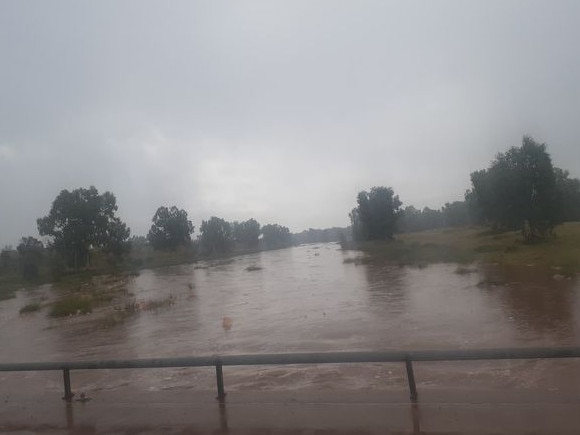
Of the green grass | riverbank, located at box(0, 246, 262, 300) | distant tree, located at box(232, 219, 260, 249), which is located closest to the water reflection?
the green grass

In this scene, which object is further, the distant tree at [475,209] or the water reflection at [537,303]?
the distant tree at [475,209]

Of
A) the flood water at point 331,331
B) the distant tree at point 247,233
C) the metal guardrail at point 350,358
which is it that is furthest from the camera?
the distant tree at point 247,233

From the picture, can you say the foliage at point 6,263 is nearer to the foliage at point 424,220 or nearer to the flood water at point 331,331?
the flood water at point 331,331

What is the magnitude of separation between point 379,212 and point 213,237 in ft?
214

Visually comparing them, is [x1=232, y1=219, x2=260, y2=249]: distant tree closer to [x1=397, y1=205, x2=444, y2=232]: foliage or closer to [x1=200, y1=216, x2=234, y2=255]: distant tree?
[x1=200, y1=216, x2=234, y2=255]: distant tree

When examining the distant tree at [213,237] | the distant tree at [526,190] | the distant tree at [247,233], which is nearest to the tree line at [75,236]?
the distant tree at [213,237]

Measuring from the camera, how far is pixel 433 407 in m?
6.06

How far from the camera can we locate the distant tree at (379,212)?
310 ft

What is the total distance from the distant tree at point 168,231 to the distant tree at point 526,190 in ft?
308

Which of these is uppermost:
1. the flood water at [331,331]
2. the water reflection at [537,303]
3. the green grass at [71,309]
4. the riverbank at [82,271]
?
the riverbank at [82,271]

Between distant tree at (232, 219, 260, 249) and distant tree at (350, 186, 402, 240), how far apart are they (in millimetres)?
92353

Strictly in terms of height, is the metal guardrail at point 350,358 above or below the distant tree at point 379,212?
below

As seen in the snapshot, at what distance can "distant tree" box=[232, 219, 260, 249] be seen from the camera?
185625mm

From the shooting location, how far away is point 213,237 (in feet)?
482
